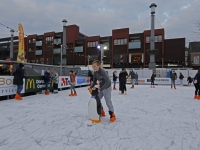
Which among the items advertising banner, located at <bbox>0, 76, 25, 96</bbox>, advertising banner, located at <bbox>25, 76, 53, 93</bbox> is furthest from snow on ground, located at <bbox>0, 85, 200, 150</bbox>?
advertising banner, located at <bbox>25, 76, 53, 93</bbox>

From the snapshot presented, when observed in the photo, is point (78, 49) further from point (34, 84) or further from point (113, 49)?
point (34, 84)

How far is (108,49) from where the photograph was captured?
3203 centimetres

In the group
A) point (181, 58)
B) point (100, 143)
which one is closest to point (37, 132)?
point (100, 143)

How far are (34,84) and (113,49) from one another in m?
24.8

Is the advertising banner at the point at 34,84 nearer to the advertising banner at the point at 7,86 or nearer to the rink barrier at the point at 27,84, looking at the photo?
the rink barrier at the point at 27,84

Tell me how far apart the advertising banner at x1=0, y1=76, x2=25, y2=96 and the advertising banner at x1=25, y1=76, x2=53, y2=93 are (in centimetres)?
82

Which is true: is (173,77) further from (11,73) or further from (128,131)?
(11,73)

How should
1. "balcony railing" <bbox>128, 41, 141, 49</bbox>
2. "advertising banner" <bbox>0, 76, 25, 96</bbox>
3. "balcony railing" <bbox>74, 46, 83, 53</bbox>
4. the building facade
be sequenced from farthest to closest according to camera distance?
"balcony railing" <bbox>74, 46, 83, 53</bbox>, "balcony railing" <bbox>128, 41, 141, 49</bbox>, the building facade, "advertising banner" <bbox>0, 76, 25, 96</bbox>

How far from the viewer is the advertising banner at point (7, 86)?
671cm

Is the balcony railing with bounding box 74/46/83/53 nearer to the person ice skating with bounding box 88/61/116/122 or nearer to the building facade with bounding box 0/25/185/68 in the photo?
the building facade with bounding box 0/25/185/68

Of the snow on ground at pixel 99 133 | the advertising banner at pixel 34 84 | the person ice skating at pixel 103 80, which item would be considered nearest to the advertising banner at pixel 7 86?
the advertising banner at pixel 34 84

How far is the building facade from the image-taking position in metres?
27.6

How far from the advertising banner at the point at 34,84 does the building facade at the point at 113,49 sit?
17645 millimetres

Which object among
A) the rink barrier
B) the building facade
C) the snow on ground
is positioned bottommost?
the snow on ground
